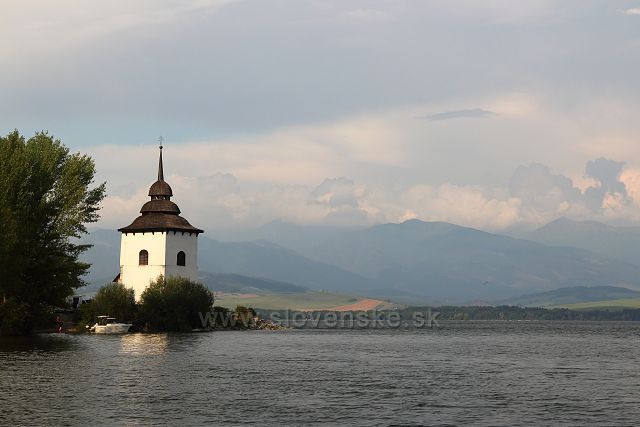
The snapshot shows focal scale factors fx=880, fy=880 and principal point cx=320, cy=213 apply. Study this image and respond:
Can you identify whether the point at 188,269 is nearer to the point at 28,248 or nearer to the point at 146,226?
the point at 146,226

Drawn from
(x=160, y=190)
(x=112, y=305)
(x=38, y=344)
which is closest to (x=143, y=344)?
(x=38, y=344)

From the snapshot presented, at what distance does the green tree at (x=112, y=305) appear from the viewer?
98.6 m

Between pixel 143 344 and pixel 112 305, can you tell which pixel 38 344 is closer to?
pixel 143 344

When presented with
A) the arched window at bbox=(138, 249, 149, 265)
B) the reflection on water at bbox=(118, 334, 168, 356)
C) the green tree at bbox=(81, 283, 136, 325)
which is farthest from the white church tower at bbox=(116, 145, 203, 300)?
the reflection on water at bbox=(118, 334, 168, 356)

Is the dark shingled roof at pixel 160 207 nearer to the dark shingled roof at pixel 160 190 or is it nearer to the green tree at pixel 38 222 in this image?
the dark shingled roof at pixel 160 190

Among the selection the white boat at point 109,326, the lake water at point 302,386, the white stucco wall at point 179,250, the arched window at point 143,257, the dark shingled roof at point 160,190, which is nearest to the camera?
the lake water at point 302,386

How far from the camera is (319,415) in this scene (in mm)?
Result: 37250

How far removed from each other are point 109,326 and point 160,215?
64.8ft

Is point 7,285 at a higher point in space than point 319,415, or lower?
higher

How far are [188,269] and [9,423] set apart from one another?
7639 cm

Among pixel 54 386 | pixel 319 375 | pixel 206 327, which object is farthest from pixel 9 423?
pixel 206 327

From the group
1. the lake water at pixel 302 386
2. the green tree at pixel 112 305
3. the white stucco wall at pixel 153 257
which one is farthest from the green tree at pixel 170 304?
the lake water at pixel 302 386

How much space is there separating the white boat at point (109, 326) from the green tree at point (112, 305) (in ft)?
4.29

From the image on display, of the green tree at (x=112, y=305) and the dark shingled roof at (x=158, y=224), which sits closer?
the green tree at (x=112, y=305)
